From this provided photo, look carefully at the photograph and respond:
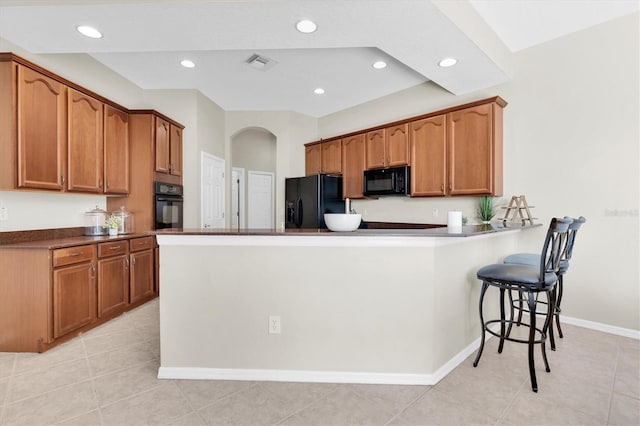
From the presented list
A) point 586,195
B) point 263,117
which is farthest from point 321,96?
point 586,195

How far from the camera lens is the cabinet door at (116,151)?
354 cm

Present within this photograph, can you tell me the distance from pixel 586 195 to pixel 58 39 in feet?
16.0

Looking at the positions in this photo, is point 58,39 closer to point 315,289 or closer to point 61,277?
point 61,277

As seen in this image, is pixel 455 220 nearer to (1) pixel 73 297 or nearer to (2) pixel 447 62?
(2) pixel 447 62

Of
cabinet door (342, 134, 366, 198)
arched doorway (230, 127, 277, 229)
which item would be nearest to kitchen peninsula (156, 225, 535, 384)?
cabinet door (342, 134, 366, 198)

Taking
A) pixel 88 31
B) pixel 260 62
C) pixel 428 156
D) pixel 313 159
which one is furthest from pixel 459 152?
pixel 88 31

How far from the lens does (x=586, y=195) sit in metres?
3.16

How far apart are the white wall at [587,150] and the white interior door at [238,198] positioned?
15.1ft

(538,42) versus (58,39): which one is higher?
(538,42)

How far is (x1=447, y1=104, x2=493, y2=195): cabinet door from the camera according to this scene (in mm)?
3521

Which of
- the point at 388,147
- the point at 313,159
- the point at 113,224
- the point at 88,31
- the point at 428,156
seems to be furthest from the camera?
the point at 313,159

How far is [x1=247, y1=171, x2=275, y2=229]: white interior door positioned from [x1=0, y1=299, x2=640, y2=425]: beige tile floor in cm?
429

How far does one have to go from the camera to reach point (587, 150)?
315 cm

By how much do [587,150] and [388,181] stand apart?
6.89 feet
